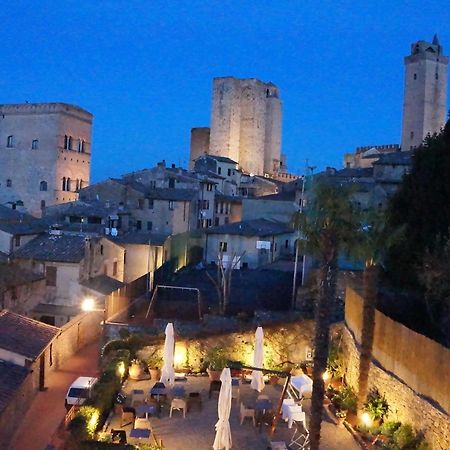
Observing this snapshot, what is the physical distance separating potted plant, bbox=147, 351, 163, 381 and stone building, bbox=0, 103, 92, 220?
135ft

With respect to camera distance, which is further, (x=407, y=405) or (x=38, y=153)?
(x=38, y=153)

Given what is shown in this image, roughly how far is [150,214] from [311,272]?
62.4 ft

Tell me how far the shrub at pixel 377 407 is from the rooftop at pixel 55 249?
57.5ft

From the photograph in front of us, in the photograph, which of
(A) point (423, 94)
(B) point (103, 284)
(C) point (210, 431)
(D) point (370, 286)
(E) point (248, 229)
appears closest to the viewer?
(C) point (210, 431)

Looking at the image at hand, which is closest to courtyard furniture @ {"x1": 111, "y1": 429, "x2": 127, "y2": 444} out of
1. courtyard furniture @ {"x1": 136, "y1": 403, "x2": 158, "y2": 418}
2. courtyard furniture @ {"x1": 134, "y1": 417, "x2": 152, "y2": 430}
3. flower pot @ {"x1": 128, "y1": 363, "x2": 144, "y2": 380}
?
courtyard furniture @ {"x1": 134, "y1": 417, "x2": 152, "y2": 430}

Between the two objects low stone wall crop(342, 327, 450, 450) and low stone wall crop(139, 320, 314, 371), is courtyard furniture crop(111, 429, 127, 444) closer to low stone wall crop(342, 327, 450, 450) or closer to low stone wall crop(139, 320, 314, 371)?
low stone wall crop(342, 327, 450, 450)

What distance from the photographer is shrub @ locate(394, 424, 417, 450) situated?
1386 cm

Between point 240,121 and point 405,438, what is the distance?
63.8 m

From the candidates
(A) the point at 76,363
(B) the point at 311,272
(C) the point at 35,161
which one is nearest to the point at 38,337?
(A) the point at 76,363

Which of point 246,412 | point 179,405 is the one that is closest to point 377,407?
point 246,412

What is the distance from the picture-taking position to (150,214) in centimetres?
4488

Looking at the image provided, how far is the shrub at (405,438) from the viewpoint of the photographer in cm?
1386

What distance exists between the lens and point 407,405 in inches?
577

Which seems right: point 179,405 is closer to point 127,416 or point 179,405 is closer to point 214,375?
point 127,416
